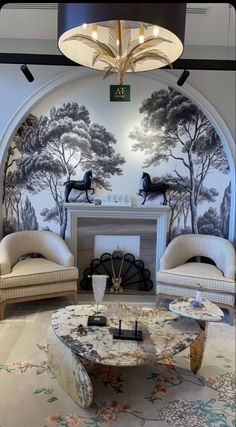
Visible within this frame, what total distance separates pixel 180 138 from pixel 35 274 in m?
2.41

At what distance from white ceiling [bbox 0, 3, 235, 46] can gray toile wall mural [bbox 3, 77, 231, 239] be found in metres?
0.66

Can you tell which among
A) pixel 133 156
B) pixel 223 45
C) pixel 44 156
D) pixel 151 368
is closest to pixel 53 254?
pixel 44 156

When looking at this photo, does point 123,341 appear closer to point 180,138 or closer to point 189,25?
point 180,138

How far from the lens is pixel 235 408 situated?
2.35 m

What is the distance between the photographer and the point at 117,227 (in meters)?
4.42

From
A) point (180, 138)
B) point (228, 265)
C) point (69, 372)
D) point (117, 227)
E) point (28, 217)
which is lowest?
point (69, 372)

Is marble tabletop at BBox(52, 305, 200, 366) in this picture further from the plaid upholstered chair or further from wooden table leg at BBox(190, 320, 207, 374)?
the plaid upholstered chair

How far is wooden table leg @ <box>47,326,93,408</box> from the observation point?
222cm

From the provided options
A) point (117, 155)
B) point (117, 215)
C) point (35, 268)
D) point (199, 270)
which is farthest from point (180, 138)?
point (35, 268)

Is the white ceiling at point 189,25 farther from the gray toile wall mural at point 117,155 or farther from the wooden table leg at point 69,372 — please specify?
the wooden table leg at point 69,372

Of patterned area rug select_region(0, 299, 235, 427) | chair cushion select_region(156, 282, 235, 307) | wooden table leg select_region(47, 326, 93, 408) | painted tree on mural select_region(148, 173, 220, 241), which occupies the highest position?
painted tree on mural select_region(148, 173, 220, 241)

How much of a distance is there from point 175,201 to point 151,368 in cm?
221

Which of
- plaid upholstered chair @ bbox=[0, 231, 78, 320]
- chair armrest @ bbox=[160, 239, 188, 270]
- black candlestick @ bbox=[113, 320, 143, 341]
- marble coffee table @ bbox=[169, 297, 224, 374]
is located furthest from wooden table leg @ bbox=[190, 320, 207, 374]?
plaid upholstered chair @ bbox=[0, 231, 78, 320]

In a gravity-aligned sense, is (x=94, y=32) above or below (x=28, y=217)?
above
